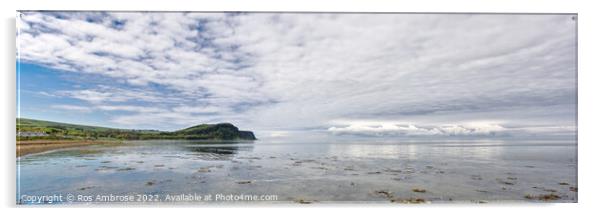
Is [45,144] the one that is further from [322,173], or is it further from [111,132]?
[322,173]

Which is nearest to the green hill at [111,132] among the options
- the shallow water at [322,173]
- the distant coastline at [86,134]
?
the distant coastline at [86,134]

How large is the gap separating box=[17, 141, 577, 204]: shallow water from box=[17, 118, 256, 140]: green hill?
119mm

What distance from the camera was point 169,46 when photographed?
3365 mm

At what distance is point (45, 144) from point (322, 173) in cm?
339

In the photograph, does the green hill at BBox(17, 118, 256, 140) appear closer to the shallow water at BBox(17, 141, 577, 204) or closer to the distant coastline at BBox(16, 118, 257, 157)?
the distant coastline at BBox(16, 118, 257, 157)

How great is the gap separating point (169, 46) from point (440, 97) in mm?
3528

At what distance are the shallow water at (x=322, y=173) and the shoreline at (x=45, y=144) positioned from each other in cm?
7

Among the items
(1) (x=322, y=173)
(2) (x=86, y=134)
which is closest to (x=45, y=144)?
(2) (x=86, y=134)

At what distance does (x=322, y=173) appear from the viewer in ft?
11.5

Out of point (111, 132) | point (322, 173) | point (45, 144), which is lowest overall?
point (322, 173)

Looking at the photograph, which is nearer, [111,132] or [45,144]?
[45,144]

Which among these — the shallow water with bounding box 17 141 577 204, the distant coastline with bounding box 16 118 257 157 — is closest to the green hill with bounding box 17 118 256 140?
the distant coastline with bounding box 16 118 257 157
